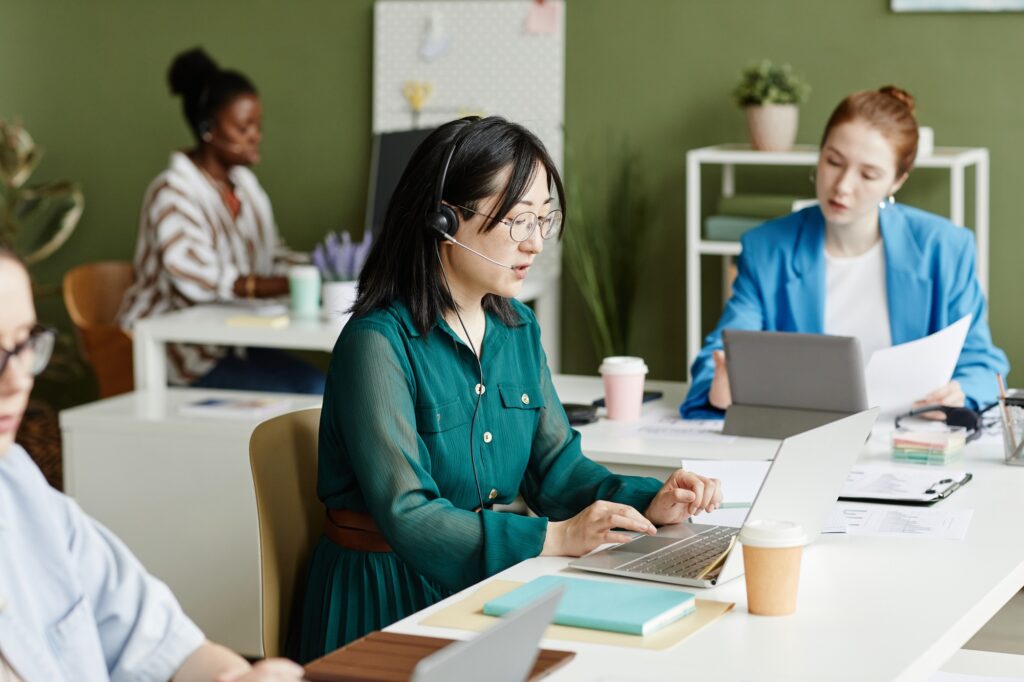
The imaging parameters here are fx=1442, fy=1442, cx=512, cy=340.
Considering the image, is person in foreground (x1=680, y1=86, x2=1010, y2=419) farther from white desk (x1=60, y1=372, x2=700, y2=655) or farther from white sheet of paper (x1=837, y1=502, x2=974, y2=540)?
white sheet of paper (x1=837, y1=502, x2=974, y2=540)

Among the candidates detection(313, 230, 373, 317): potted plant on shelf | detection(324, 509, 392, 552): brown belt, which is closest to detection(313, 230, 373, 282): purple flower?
detection(313, 230, 373, 317): potted plant on shelf

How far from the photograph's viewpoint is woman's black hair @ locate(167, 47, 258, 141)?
4336mm

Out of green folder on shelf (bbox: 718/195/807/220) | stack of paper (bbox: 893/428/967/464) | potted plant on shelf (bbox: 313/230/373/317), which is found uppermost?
green folder on shelf (bbox: 718/195/807/220)

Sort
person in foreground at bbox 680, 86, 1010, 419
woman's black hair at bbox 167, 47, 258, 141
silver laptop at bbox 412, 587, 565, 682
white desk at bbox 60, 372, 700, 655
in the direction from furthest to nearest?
1. woman's black hair at bbox 167, 47, 258, 141
2. white desk at bbox 60, 372, 700, 655
3. person in foreground at bbox 680, 86, 1010, 419
4. silver laptop at bbox 412, 587, 565, 682

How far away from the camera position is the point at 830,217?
2.91m

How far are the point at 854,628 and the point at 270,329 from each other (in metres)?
2.24

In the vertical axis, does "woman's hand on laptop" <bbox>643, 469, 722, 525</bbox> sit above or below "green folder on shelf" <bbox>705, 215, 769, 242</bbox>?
below

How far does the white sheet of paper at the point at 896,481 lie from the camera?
2.12 meters

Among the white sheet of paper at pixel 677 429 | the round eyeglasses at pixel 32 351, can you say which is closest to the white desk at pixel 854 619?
the round eyeglasses at pixel 32 351

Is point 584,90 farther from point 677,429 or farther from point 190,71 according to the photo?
point 677,429

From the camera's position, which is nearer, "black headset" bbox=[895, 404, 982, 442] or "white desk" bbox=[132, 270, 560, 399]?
"black headset" bbox=[895, 404, 982, 442]

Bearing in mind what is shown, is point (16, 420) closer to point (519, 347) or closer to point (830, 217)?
point (519, 347)

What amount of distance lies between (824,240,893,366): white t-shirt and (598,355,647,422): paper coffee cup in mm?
503

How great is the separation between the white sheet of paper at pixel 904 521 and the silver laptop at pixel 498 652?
87 centimetres
